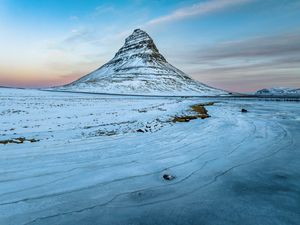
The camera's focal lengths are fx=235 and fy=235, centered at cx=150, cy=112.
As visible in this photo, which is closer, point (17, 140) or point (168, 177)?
point (168, 177)

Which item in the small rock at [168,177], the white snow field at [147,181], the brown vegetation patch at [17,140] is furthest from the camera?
the brown vegetation patch at [17,140]

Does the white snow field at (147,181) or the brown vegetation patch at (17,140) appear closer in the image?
the white snow field at (147,181)

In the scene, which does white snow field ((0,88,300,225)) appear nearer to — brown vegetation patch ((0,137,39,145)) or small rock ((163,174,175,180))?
small rock ((163,174,175,180))

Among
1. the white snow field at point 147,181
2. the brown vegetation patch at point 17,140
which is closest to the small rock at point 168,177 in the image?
the white snow field at point 147,181

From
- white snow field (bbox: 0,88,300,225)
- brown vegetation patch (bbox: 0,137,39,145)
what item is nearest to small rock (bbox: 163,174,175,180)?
white snow field (bbox: 0,88,300,225)

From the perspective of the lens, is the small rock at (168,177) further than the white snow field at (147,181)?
Yes

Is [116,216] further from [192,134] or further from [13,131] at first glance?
[13,131]

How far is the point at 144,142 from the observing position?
473 inches

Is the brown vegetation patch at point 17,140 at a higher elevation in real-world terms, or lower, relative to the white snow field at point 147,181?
higher

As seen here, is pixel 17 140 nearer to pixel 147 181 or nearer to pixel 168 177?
pixel 147 181

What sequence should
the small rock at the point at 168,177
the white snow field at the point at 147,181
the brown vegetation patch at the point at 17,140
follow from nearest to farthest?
the white snow field at the point at 147,181 < the small rock at the point at 168,177 < the brown vegetation patch at the point at 17,140

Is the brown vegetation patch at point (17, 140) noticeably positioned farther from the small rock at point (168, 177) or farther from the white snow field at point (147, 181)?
the small rock at point (168, 177)

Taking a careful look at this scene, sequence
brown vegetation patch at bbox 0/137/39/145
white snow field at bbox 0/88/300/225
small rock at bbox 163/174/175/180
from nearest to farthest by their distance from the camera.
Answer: white snow field at bbox 0/88/300/225 → small rock at bbox 163/174/175/180 → brown vegetation patch at bbox 0/137/39/145

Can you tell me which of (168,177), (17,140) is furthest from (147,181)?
(17,140)
